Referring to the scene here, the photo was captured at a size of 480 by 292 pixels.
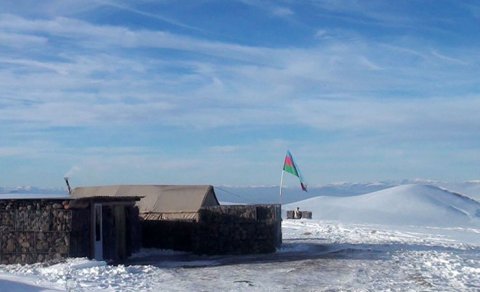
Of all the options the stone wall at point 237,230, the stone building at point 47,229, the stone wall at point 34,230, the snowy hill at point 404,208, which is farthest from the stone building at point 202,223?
the snowy hill at point 404,208

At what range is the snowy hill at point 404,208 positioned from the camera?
52.6m

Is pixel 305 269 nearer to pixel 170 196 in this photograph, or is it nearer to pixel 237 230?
pixel 237 230

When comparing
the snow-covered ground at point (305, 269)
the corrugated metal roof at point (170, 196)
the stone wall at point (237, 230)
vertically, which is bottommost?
the snow-covered ground at point (305, 269)

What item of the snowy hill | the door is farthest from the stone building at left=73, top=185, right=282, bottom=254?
the snowy hill

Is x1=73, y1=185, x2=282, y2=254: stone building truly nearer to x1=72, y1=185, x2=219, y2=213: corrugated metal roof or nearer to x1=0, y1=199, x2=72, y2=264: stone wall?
x1=72, y1=185, x2=219, y2=213: corrugated metal roof

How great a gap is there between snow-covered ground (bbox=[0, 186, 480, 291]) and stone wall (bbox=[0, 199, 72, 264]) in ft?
1.98

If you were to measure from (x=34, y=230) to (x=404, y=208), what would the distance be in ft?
123

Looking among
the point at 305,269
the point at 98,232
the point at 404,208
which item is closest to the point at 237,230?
the point at 98,232

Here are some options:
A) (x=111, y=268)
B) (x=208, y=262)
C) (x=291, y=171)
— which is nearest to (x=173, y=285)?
(x=111, y=268)

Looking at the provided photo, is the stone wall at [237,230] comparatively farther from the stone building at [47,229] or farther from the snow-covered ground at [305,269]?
the stone building at [47,229]

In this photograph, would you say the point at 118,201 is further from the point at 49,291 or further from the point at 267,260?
the point at 49,291

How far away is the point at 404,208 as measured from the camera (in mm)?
58000

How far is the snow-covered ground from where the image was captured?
66.7 ft

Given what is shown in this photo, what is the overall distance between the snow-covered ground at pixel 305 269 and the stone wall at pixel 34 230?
0.60m
